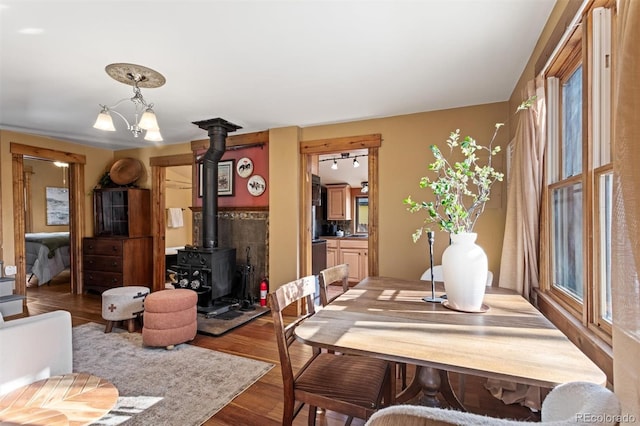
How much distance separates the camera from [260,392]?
212cm

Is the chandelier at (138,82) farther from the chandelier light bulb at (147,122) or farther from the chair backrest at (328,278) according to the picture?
the chair backrest at (328,278)

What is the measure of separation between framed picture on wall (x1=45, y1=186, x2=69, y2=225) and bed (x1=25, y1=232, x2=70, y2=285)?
151cm

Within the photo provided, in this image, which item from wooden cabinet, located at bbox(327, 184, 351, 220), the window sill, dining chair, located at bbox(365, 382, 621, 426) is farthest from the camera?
wooden cabinet, located at bbox(327, 184, 351, 220)

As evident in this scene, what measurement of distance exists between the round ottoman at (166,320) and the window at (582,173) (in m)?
2.89

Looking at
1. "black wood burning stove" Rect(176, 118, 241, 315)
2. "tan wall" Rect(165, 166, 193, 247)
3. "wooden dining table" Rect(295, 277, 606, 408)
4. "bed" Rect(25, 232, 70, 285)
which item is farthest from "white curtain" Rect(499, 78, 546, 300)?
"bed" Rect(25, 232, 70, 285)

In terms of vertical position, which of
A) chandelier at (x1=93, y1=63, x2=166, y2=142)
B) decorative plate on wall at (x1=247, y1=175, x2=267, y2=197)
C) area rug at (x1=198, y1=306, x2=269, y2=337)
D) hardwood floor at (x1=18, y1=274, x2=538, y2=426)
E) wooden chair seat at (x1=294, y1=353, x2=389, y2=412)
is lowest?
hardwood floor at (x1=18, y1=274, x2=538, y2=426)

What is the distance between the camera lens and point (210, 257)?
12.0 feet

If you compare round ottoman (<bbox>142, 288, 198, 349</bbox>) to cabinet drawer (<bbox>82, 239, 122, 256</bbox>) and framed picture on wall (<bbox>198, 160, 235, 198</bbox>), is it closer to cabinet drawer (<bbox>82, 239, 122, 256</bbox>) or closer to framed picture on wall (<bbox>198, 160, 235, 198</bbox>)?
framed picture on wall (<bbox>198, 160, 235, 198</bbox>)

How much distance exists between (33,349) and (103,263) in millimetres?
3411

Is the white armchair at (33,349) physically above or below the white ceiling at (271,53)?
below

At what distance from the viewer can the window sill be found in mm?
1100

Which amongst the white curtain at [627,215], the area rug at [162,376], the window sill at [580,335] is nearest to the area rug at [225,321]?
the area rug at [162,376]

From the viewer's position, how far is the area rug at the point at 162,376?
1874 millimetres

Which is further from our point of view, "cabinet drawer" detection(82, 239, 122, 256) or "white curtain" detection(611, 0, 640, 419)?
"cabinet drawer" detection(82, 239, 122, 256)
